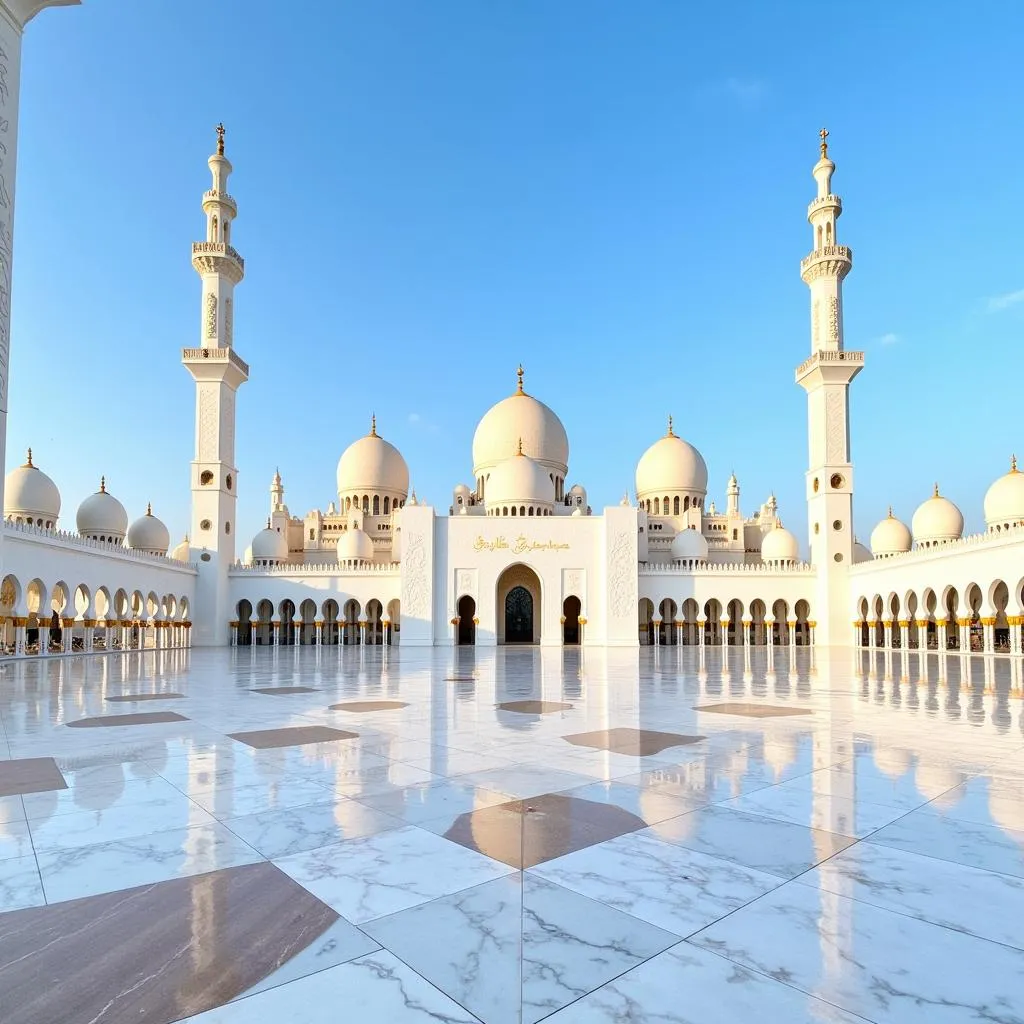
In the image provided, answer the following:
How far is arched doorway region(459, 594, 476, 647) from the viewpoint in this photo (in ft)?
81.7

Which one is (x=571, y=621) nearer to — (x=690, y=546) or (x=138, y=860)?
(x=690, y=546)

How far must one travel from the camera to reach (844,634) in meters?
23.5

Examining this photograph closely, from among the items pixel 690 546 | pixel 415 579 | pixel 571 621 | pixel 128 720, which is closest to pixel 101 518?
pixel 415 579

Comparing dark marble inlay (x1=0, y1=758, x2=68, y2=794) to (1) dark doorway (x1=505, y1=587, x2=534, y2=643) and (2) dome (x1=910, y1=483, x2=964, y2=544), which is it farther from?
(2) dome (x1=910, y1=483, x2=964, y2=544)

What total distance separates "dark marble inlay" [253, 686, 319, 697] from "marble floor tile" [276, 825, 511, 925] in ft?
17.7

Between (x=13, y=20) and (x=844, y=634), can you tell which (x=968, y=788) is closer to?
(x=13, y=20)

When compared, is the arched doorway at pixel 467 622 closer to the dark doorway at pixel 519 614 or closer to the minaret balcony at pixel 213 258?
the dark doorway at pixel 519 614

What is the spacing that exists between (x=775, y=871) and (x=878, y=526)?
3102 centimetres

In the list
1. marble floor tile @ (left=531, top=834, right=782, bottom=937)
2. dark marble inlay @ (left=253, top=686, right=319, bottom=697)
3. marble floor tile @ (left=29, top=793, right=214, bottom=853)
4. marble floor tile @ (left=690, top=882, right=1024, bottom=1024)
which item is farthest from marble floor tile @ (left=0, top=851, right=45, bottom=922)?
dark marble inlay @ (left=253, top=686, right=319, bottom=697)

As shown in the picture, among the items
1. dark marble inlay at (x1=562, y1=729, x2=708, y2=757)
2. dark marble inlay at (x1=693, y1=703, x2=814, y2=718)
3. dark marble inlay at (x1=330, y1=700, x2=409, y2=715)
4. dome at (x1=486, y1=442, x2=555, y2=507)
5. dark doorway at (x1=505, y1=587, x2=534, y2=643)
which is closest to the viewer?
dark marble inlay at (x1=562, y1=729, x2=708, y2=757)

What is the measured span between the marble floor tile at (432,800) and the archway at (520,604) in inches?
900

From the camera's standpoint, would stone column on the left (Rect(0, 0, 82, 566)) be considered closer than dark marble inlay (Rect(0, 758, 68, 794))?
No

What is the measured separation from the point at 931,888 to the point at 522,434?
28308 mm

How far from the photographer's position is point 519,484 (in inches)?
1056
